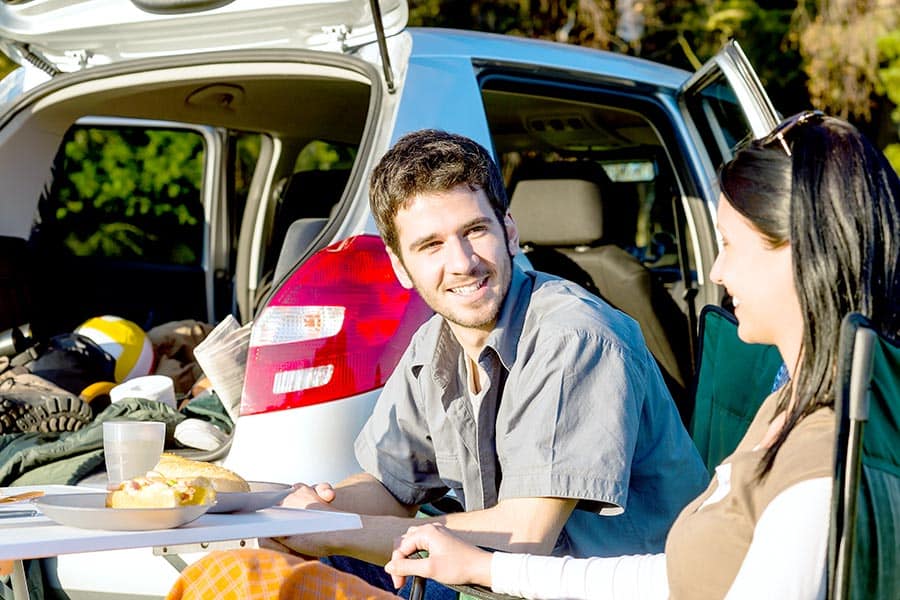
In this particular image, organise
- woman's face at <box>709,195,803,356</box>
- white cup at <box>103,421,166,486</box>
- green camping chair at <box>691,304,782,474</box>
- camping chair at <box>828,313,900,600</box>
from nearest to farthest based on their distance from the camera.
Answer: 1. camping chair at <box>828,313,900,600</box>
2. woman's face at <box>709,195,803,356</box>
3. white cup at <box>103,421,166,486</box>
4. green camping chair at <box>691,304,782,474</box>

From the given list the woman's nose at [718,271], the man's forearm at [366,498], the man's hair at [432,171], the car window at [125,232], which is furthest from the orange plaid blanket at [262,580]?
the car window at [125,232]

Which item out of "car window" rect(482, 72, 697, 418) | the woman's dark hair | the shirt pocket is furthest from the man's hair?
"car window" rect(482, 72, 697, 418)

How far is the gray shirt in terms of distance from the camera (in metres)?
2.20

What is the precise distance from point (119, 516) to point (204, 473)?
43 centimetres

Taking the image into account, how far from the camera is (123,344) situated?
4.04 metres

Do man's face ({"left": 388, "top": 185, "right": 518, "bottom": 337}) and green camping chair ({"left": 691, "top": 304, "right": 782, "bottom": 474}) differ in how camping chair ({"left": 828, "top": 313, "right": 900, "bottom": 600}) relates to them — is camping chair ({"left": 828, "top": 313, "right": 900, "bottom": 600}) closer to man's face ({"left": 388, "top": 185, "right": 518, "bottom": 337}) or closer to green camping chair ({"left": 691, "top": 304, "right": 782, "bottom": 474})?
man's face ({"left": 388, "top": 185, "right": 518, "bottom": 337})

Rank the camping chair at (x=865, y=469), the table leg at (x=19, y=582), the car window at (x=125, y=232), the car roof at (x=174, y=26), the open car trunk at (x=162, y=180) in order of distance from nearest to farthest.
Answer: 1. the camping chair at (x=865, y=469)
2. the table leg at (x=19, y=582)
3. the car roof at (x=174, y=26)
4. the open car trunk at (x=162, y=180)
5. the car window at (x=125, y=232)

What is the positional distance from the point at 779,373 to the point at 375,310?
0.81 metres

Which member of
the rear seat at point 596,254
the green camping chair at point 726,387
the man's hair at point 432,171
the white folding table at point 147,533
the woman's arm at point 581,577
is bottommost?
the woman's arm at point 581,577

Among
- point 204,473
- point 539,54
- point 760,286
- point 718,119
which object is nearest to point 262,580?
point 204,473

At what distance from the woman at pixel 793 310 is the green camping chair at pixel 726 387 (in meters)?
1.10

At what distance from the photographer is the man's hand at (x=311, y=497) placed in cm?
242

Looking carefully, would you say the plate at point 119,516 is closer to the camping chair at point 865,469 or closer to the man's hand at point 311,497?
the man's hand at point 311,497

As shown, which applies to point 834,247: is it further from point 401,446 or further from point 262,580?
point 401,446
